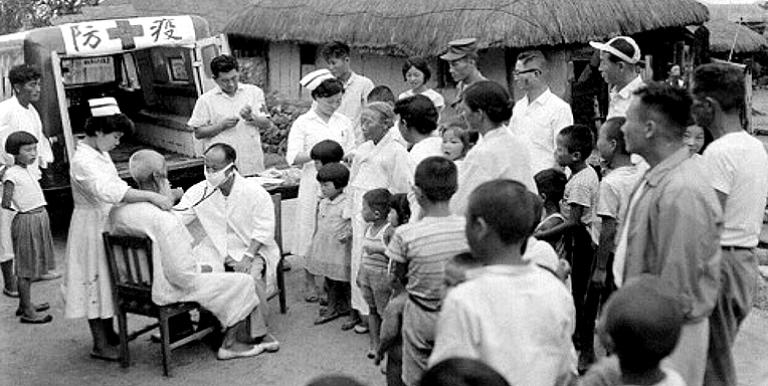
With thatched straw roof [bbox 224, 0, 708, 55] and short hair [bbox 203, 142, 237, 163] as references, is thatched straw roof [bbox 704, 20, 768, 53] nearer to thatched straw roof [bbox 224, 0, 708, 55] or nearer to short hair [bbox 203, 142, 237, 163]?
thatched straw roof [bbox 224, 0, 708, 55]

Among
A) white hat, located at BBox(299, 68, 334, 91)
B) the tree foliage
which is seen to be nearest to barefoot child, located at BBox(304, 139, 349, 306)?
white hat, located at BBox(299, 68, 334, 91)

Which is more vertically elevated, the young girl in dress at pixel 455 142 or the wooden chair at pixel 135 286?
the young girl in dress at pixel 455 142

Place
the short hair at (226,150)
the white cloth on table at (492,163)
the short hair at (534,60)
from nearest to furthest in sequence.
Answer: the white cloth on table at (492,163) → the short hair at (226,150) → the short hair at (534,60)

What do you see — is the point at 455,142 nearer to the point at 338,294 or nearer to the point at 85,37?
the point at 338,294

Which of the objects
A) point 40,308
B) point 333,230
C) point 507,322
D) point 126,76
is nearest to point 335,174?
point 333,230

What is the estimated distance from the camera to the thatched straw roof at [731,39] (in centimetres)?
1816

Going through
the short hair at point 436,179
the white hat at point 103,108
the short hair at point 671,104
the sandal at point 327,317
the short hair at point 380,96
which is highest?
the short hair at point 671,104

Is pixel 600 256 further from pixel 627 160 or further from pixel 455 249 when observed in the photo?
pixel 455 249

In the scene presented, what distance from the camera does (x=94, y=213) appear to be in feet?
18.3

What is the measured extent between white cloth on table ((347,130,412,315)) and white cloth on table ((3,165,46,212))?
2.50 meters

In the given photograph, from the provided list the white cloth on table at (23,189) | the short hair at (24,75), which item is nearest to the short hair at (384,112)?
the white cloth on table at (23,189)

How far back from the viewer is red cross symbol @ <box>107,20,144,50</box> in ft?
29.2

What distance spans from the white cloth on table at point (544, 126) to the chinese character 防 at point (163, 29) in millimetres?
4627

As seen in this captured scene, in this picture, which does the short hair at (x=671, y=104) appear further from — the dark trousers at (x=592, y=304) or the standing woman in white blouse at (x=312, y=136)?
the standing woman in white blouse at (x=312, y=136)
